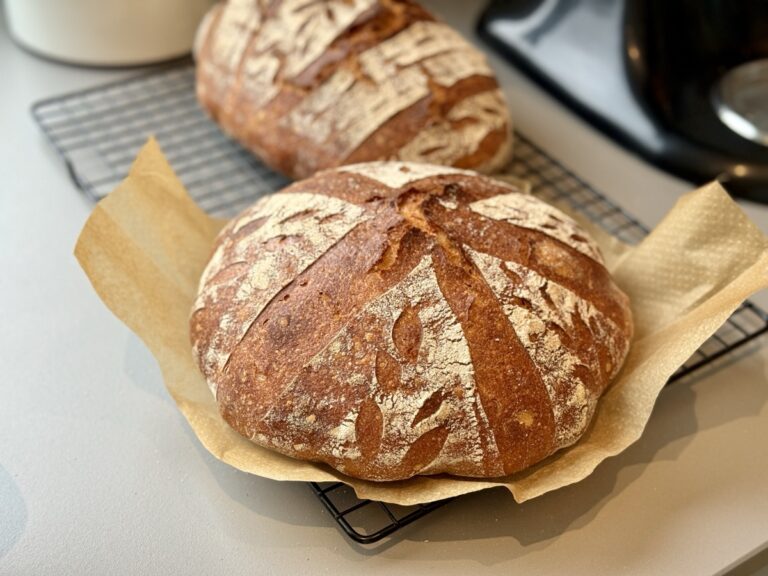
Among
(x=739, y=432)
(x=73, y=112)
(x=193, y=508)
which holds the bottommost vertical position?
(x=73, y=112)

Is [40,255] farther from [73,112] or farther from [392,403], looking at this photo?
[392,403]

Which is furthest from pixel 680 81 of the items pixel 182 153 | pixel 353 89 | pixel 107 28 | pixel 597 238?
pixel 107 28

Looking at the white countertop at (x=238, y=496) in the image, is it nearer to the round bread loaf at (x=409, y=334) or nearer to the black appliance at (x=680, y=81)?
the round bread loaf at (x=409, y=334)

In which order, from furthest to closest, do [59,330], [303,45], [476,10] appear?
[476,10], [303,45], [59,330]

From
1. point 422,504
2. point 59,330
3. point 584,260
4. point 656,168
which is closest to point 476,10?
point 656,168

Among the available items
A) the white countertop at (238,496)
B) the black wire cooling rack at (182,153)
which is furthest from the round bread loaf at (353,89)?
the white countertop at (238,496)

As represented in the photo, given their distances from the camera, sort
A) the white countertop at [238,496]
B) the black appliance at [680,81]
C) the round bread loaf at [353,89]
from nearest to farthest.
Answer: the white countertop at [238,496], the round bread loaf at [353,89], the black appliance at [680,81]

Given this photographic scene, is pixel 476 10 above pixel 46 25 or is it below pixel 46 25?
above

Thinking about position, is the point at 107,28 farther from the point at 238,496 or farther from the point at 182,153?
the point at 238,496
